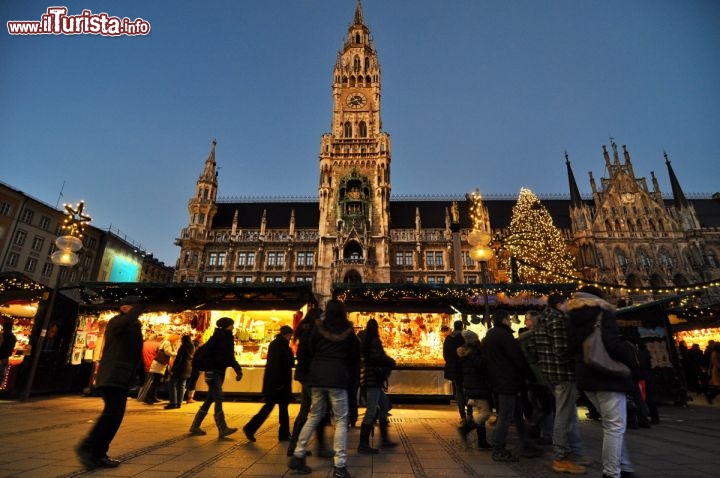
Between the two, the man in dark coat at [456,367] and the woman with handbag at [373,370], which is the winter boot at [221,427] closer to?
the woman with handbag at [373,370]

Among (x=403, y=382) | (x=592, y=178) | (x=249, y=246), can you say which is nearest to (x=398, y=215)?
(x=249, y=246)

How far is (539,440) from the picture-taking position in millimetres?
6289

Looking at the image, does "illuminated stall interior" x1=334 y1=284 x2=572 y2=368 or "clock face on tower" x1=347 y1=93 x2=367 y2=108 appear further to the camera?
"clock face on tower" x1=347 y1=93 x2=367 y2=108

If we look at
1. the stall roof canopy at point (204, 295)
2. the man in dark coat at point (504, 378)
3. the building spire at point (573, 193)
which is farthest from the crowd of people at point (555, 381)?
the building spire at point (573, 193)

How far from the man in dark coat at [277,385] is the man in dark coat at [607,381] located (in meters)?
4.39

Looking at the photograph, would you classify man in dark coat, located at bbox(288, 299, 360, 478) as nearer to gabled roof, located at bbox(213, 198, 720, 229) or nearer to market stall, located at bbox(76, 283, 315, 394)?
market stall, located at bbox(76, 283, 315, 394)

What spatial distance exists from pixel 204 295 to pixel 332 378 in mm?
11000

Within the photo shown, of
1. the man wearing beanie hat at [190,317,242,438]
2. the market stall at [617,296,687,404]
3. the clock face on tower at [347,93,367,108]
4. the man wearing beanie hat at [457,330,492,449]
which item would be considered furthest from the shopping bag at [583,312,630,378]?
the clock face on tower at [347,93,367,108]

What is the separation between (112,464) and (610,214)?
50926 mm

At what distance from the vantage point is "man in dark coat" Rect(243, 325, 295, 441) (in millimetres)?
6047

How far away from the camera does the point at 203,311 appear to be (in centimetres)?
1327

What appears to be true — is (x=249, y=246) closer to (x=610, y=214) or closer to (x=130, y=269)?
(x=130, y=269)

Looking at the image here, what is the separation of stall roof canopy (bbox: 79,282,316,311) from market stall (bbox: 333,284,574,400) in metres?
1.88

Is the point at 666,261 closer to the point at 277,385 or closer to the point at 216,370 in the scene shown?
the point at 277,385
